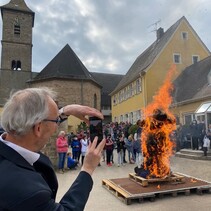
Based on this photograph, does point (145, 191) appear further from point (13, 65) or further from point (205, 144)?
point (13, 65)

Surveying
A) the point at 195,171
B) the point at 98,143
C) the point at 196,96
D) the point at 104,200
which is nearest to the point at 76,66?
the point at 196,96

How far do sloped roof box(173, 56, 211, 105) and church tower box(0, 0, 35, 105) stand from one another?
84.1 feet

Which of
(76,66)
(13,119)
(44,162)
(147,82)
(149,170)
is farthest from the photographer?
(76,66)

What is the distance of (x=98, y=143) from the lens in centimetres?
190

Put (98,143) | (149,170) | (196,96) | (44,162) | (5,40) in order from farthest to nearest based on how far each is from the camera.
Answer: (5,40) < (196,96) < (149,170) < (98,143) < (44,162)

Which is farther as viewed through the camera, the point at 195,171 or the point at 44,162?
the point at 195,171

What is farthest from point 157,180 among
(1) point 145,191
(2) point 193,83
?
(2) point 193,83

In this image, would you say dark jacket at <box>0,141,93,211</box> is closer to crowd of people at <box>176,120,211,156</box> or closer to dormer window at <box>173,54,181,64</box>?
crowd of people at <box>176,120,211,156</box>

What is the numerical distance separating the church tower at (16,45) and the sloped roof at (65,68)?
8.17m

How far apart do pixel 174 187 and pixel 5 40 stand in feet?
136

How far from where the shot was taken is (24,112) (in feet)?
A: 5.12

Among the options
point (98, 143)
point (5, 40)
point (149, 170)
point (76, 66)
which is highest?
point (5, 40)

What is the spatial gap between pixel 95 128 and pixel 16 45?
4429 centimetres

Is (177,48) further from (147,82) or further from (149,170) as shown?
(149,170)
